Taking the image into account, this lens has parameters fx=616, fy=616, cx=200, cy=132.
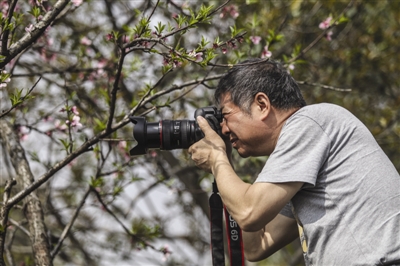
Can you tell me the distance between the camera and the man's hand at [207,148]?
238 centimetres

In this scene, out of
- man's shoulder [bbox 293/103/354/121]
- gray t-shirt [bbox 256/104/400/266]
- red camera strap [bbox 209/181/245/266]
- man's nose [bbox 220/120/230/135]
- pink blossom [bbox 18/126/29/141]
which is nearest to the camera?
gray t-shirt [bbox 256/104/400/266]

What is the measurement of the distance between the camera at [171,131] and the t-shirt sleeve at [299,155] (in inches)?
16.6

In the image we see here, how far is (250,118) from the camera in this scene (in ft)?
7.79

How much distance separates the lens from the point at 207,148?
7.94ft

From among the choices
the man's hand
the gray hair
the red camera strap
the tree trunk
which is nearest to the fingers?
the man's hand

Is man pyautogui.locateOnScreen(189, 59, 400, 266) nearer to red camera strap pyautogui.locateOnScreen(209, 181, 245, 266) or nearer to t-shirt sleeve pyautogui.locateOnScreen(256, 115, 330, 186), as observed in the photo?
t-shirt sleeve pyautogui.locateOnScreen(256, 115, 330, 186)

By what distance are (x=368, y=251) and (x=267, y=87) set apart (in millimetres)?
745

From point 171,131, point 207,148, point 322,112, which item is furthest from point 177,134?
point 322,112

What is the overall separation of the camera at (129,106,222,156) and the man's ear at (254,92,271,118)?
0.20 meters

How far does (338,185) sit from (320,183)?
64 millimetres

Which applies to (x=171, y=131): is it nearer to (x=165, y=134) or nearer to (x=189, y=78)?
(x=165, y=134)

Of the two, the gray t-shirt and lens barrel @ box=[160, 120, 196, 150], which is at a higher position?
lens barrel @ box=[160, 120, 196, 150]

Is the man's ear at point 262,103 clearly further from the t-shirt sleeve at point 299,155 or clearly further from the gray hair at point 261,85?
the t-shirt sleeve at point 299,155

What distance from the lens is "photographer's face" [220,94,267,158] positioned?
2.37 meters
